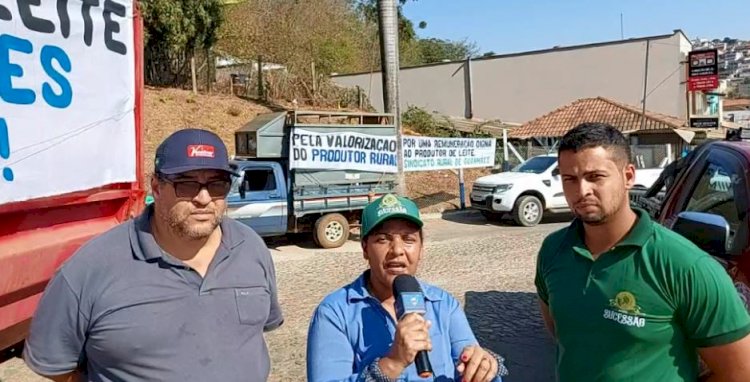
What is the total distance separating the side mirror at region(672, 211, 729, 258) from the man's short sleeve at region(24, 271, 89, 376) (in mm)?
2431

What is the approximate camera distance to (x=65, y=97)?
122 inches

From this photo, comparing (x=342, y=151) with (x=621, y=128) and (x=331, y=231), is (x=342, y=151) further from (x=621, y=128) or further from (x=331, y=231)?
(x=621, y=128)

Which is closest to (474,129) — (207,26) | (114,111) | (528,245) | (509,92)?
(509,92)

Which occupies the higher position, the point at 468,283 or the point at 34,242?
the point at 34,242

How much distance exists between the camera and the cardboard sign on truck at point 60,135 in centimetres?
279

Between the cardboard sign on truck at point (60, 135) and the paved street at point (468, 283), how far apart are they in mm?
2410

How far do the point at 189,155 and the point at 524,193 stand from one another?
13406mm

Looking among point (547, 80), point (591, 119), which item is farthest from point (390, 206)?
point (547, 80)

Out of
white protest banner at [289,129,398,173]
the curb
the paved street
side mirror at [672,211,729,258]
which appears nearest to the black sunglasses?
side mirror at [672,211,729,258]

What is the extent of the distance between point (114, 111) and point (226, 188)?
55.3 inches

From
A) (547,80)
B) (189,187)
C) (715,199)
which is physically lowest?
(715,199)

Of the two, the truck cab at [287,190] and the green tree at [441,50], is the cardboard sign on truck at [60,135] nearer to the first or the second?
the truck cab at [287,190]

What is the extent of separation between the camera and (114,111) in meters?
3.50

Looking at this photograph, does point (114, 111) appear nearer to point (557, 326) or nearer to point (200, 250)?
point (200, 250)
